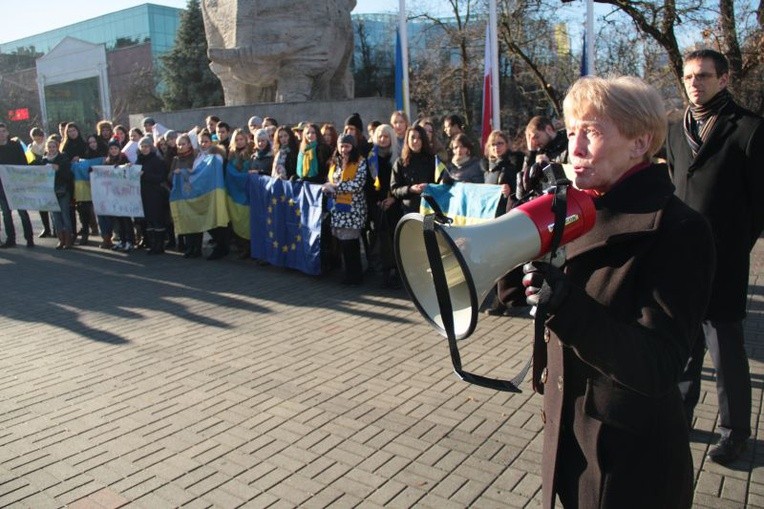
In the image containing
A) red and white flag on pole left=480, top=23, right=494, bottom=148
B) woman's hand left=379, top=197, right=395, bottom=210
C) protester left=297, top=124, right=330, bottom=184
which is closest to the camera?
woman's hand left=379, top=197, right=395, bottom=210

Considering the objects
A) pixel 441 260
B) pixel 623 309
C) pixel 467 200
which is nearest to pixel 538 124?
pixel 467 200

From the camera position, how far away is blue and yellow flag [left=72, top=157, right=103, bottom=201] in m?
12.1

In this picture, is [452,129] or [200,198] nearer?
[452,129]

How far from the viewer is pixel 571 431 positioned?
6.28 ft

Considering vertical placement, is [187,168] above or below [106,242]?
above

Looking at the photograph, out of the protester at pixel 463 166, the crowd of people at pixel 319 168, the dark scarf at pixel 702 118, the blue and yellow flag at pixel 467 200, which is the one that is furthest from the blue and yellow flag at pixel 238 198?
the dark scarf at pixel 702 118

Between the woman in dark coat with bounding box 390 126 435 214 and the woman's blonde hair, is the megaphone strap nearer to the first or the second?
the woman's blonde hair

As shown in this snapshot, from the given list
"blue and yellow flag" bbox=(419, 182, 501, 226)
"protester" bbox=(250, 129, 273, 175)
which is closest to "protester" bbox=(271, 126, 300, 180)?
"protester" bbox=(250, 129, 273, 175)

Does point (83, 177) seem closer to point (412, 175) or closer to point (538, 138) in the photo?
point (412, 175)

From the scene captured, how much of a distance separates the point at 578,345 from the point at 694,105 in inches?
114

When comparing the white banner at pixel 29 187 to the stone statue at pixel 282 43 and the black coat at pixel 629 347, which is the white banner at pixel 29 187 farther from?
the black coat at pixel 629 347

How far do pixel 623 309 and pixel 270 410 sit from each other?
136 inches

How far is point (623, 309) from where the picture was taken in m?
1.68

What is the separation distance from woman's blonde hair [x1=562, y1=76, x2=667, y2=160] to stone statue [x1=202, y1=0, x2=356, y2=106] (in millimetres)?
15011
